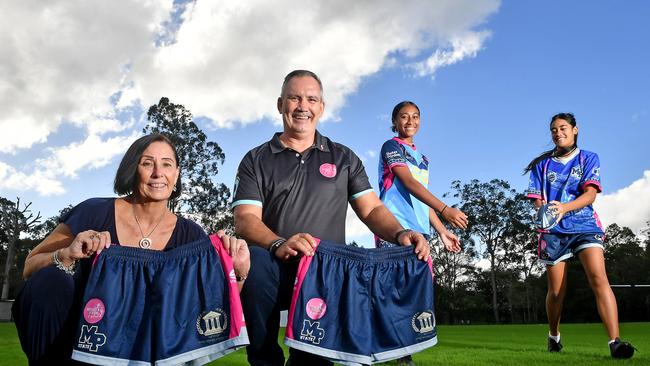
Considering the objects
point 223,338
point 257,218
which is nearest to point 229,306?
point 223,338

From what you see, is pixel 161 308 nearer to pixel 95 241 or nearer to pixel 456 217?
pixel 95 241

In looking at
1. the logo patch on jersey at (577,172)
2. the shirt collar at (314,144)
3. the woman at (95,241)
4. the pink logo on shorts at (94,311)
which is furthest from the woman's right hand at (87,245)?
the logo patch on jersey at (577,172)

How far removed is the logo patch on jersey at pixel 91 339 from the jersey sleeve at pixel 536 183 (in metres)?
5.13

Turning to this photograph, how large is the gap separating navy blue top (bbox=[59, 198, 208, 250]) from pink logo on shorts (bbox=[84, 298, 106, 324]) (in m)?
0.50

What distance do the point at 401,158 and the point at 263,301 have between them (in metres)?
2.60

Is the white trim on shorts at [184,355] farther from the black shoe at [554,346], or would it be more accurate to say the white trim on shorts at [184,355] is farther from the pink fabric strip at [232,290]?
the black shoe at [554,346]

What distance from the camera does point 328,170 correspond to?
361 centimetres

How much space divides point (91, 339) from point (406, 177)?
10.1ft

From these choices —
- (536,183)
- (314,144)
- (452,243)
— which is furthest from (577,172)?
(314,144)

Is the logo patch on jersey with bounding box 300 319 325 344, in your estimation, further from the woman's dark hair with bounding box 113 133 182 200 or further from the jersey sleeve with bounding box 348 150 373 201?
the woman's dark hair with bounding box 113 133 182 200

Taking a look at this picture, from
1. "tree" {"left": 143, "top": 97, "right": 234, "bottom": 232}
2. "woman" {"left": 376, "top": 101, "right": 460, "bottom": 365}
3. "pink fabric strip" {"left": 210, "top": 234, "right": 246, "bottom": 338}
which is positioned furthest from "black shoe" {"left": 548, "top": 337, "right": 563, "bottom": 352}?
"tree" {"left": 143, "top": 97, "right": 234, "bottom": 232}

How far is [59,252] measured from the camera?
2.83 metres

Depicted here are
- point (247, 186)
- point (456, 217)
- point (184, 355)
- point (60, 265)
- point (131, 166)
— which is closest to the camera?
point (184, 355)

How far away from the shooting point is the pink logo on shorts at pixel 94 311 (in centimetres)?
271
